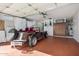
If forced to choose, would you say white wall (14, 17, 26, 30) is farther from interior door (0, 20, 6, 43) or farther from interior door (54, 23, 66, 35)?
interior door (54, 23, 66, 35)

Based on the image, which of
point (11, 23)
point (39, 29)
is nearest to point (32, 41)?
point (39, 29)

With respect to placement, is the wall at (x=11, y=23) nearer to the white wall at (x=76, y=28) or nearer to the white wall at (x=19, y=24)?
the white wall at (x=19, y=24)

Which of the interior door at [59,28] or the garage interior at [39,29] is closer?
the garage interior at [39,29]

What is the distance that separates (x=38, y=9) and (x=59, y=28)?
1.70 ft

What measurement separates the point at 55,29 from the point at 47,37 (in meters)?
0.21

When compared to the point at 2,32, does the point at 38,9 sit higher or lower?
higher

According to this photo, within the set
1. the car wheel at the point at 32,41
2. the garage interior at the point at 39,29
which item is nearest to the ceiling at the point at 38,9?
the garage interior at the point at 39,29

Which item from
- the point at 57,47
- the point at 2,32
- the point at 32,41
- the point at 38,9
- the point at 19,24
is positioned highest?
the point at 38,9

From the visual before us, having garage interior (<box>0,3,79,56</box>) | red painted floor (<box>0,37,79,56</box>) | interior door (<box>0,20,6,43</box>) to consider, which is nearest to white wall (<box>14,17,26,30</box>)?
garage interior (<box>0,3,79,56</box>)

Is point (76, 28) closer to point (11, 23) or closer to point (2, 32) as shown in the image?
point (11, 23)

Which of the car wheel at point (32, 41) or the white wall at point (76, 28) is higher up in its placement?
the white wall at point (76, 28)

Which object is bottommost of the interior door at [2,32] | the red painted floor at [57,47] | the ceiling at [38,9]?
the red painted floor at [57,47]

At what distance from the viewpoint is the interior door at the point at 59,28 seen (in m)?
2.04

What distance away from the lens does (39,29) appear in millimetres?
2061
